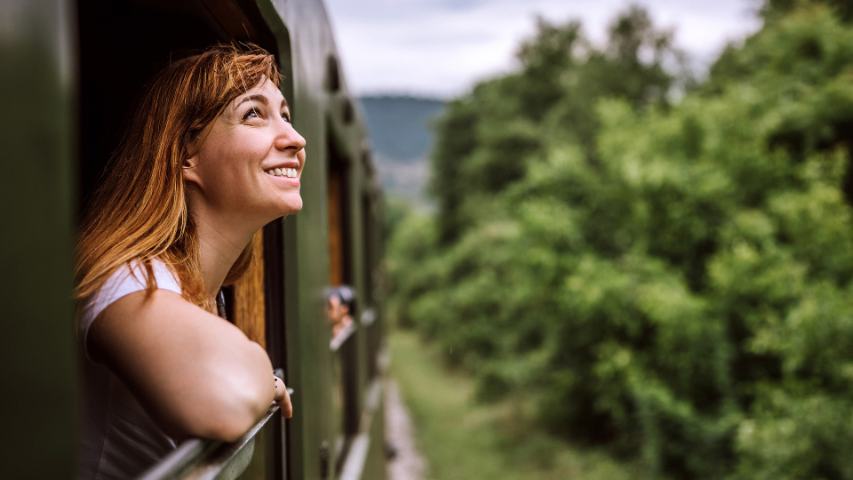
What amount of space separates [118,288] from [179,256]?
153mm

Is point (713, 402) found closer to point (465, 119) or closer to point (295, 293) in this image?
point (295, 293)

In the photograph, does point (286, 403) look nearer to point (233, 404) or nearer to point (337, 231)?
point (233, 404)

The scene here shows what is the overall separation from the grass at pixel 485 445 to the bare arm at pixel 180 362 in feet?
23.3

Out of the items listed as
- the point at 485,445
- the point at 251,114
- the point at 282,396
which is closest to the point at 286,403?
the point at 282,396

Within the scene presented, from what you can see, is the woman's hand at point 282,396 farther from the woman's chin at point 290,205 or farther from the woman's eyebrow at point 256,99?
the woman's eyebrow at point 256,99

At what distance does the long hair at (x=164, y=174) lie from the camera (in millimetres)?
1002

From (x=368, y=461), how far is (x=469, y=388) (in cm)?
1011

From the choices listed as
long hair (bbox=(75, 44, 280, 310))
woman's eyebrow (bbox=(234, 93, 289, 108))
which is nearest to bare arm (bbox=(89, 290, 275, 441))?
long hair (bbox=(75, 44, 280, 310))

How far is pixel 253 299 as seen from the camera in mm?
1455

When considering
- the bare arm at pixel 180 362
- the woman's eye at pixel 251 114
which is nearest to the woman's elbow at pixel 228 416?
the bare arm at pixel 180 362

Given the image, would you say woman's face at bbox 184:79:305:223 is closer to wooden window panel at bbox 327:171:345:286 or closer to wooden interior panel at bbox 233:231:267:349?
wooden interior panel at bbox 233:231:267:349

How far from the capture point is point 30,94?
0.59 metres

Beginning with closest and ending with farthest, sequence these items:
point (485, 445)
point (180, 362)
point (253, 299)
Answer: point (180, 362), point (253, 299), point (485, 445)

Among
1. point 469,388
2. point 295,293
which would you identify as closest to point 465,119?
point 469,388
